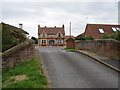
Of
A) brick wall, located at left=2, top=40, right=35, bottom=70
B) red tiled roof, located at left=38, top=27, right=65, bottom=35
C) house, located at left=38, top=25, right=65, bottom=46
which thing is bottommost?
brick wall, located at left=2, top=40, right=35, bottom=70

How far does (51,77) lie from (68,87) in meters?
1.48

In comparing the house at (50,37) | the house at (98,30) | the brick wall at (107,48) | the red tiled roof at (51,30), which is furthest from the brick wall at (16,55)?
the red tiled roof at (51,30)

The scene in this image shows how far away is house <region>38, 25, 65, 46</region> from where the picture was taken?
1971 inches

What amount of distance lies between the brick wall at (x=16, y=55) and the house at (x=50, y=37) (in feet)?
131

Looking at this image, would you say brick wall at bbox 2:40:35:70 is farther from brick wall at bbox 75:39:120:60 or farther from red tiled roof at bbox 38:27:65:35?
red tiled roof at bbox 38:27:65:35

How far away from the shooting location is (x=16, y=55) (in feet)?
29.0

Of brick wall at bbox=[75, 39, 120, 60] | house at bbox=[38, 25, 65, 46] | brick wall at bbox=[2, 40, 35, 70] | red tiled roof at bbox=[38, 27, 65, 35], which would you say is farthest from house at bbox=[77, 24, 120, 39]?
brick wall at bbox=[2, 40, 35, 70]

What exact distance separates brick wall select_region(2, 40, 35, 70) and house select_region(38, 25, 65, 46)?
131 feet

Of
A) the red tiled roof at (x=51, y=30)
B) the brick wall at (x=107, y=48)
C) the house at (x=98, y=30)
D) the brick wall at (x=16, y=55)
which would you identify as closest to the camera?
the brick wall at (x=16, y=55)

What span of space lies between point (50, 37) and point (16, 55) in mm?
41995

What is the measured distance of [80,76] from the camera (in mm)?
6840

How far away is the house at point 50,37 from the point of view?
50062 millimetres

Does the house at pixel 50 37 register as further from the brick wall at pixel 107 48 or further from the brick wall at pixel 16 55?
the brick wall at pixel 16 55

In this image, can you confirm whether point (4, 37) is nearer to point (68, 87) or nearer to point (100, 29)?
point (68, 87)
